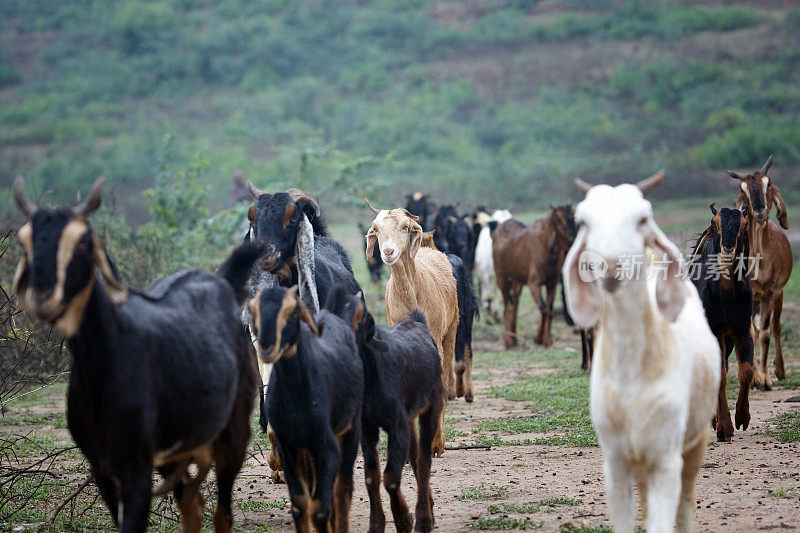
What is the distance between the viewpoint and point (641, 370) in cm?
481

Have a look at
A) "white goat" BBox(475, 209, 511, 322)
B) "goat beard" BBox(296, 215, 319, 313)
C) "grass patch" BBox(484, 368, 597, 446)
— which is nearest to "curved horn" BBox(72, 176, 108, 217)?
"goat beard" BBox(296, 215, 319, 313)

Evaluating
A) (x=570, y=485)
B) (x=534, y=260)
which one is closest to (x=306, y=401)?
(x=570, y=485)

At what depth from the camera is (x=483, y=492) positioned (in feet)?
25.1

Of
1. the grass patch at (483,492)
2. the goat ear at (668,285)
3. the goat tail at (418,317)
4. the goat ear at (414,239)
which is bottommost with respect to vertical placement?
the grass patch at (483,492)

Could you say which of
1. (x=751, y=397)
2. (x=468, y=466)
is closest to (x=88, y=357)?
(x=468, y=466)

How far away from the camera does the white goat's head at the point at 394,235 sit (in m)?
8.97

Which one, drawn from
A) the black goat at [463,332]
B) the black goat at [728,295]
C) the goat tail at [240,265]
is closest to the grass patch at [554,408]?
the black goat at [463,332]

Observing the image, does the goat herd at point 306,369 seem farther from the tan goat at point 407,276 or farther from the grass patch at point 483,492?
the tan goat at point 407,276

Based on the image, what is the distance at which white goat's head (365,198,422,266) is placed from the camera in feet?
29.4

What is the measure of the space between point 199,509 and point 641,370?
2.80 metres

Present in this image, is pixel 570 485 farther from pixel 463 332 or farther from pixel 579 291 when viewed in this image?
pixel 463 332

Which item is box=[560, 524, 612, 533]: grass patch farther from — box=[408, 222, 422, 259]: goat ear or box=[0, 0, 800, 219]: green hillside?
box=[0, 0, 800, 219]: green hillside

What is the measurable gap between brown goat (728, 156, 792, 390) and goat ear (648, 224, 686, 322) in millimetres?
6153

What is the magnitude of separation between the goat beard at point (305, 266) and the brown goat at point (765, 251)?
15.8 ft
